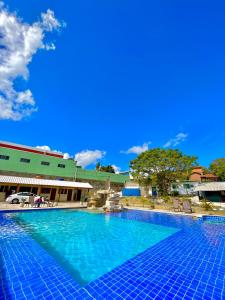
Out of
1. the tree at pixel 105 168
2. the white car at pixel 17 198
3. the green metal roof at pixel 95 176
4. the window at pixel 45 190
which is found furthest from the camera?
the tree at pixel 105 168

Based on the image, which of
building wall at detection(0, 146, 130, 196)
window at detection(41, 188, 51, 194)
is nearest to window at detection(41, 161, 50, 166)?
building wall at detection(0, 146, 130, 196)

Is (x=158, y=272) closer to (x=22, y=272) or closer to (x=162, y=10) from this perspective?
(x=22, y=272)

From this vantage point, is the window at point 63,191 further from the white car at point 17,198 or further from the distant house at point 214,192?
the distant house at point 214,192

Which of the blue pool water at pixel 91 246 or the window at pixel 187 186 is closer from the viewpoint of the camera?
the blue pool water at pixel 91 246

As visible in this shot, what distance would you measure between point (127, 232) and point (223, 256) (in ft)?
19.1

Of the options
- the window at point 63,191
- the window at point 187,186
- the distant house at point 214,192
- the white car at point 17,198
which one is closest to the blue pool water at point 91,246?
the white car at point 17,198

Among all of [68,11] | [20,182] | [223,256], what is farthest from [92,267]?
[20,182]

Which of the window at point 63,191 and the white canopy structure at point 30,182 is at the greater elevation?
the white canopy structure at point 30,182

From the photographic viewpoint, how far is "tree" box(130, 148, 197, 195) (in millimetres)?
33500

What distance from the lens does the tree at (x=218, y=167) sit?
44247mm

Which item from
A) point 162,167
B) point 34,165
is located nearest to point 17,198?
point 34,165

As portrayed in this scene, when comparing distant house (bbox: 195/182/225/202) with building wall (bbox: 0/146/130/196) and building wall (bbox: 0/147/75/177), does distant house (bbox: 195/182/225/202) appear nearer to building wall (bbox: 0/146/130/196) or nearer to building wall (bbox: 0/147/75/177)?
building wall (bbox: 0/146/130/196)

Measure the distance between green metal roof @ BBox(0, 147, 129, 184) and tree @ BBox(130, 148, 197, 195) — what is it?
10.1 metres

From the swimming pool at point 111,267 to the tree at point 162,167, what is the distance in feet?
80.0
